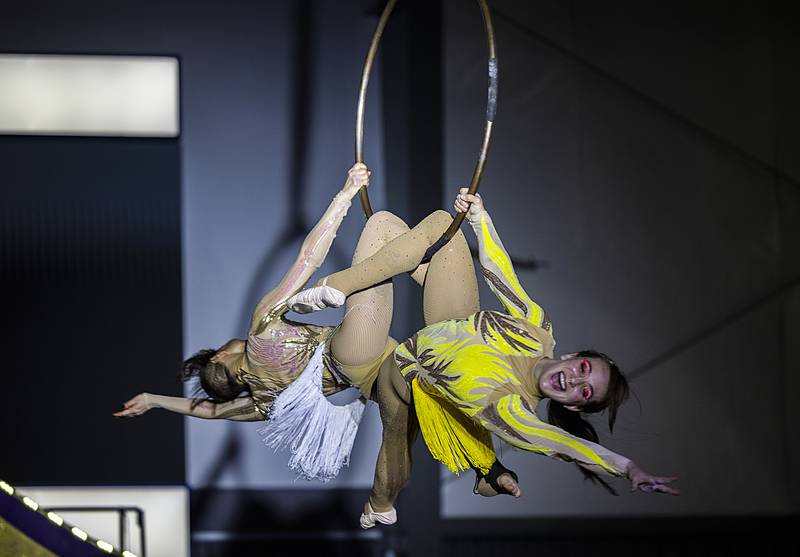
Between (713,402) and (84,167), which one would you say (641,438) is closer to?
(713,402)

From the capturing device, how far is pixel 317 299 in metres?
2.34

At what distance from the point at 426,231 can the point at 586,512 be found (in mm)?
2268

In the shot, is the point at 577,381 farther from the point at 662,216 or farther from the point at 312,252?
the point at 662,216

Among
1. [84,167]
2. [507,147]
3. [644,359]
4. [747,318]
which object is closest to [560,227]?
[507,147]

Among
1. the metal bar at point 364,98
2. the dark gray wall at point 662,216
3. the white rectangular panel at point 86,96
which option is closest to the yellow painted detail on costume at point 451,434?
the metal bar at point 364,98

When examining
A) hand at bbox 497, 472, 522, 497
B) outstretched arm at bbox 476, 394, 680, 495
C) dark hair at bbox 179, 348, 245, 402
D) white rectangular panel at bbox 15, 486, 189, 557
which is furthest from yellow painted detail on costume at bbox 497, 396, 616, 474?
white rectangular panel at bbox 15, 486, 189, 557

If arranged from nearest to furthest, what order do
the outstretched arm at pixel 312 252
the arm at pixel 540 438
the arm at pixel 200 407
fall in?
1. the arm at pixel 540 438
2. the outstretched arm at pixel 312 252
3. the arm at pixel 200 407

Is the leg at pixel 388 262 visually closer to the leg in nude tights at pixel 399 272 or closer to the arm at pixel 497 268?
the leg in nude tights at pixel 399 272

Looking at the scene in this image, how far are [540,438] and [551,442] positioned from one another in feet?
0.09

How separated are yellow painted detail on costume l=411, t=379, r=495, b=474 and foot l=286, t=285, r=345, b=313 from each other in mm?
290

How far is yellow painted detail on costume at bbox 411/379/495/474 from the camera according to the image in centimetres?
238

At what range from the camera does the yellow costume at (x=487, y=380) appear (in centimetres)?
199

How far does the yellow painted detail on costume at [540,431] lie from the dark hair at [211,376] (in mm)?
935

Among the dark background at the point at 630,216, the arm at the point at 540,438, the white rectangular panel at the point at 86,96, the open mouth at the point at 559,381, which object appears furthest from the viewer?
the white rectangular panel at the point at 86,96
